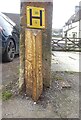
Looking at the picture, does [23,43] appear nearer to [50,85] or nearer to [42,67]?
[42,67]

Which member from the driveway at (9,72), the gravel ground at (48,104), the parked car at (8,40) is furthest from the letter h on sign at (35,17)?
the parked car at (8,40)

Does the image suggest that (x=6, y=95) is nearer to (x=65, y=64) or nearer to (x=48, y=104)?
(x=48, y=104)

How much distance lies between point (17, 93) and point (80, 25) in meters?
33.7

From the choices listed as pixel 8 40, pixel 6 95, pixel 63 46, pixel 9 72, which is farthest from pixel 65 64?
pixel 63 46

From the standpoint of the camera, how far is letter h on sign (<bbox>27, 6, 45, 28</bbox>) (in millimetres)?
3240

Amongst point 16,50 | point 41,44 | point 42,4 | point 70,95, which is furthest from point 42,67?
point 16,50

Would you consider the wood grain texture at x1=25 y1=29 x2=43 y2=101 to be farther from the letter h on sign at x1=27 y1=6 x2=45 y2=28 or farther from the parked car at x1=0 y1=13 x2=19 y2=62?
the parked car at x1=0 y1=13 x2=19 y2=62

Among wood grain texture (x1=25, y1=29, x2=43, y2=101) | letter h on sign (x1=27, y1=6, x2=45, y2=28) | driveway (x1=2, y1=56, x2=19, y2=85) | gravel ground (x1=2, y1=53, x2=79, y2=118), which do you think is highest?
letter h on sign (x1=27, y1=6, x2=45, y2=28)

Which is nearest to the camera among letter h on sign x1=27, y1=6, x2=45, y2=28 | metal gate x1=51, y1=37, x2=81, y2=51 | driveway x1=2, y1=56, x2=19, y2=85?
letter h on sign x1=27, y1=6, x2=45, y2=28

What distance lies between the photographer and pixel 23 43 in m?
3.47

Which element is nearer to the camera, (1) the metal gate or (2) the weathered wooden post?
(2) the weathered wooden post

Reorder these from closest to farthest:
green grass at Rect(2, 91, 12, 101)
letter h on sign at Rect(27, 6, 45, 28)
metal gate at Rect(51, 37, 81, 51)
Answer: letter h on sign at Rect(27, 6, 45, 28), green grass at Rect(2, 91, 12, 101), metal gate at Rect(51, 37, 81, 51)

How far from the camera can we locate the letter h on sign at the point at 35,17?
3240mm

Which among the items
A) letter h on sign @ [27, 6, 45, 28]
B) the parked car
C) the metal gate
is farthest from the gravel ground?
the metal gate
